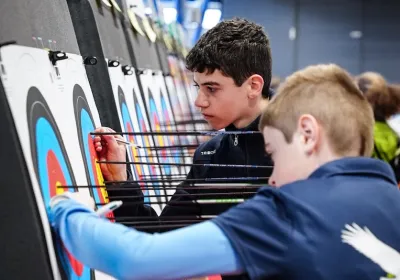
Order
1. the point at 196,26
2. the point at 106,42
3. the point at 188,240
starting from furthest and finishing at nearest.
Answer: the point at 196,26 → the point at 106,42 → the point at 188,240

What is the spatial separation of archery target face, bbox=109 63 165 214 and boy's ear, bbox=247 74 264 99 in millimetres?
268

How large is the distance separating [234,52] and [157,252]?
2.68ft

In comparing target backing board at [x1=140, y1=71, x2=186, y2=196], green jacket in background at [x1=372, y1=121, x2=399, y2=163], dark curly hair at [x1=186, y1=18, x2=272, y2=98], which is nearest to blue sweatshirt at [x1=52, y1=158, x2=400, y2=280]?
dark curly hair at [x1=186, y1=18, x2=272, y2=98]

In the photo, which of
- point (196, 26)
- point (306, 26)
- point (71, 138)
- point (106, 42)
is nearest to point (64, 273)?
point (71, 138)

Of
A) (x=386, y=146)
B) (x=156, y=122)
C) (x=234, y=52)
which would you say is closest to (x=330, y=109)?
(x=234, y=52)

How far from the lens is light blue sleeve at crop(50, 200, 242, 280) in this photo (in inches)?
36.4

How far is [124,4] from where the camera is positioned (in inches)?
102

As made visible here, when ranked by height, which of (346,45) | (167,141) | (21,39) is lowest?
(346,45)

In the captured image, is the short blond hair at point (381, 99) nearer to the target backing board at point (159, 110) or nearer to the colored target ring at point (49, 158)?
the target backing board at point (159, 110)

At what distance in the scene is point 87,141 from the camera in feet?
4.59

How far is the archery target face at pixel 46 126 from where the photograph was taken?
3.25 feet

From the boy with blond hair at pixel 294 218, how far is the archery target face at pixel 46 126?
0.05 metres

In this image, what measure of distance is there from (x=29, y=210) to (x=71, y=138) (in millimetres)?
335

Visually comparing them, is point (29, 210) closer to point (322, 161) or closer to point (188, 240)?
point (188, 240)
